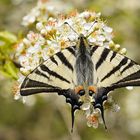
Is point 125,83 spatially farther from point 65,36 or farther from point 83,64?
point 65,36

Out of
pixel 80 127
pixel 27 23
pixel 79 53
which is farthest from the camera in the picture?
pixel 80 127

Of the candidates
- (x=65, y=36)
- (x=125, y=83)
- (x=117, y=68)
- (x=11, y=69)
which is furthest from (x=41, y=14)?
(x=125, y=83)

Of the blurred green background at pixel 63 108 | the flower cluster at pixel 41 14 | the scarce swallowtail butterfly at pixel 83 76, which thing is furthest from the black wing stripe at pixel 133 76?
the blurred green background at pixel 63 108

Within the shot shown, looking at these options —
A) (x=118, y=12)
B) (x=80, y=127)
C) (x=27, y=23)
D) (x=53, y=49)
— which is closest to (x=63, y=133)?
(x=80, y=127)

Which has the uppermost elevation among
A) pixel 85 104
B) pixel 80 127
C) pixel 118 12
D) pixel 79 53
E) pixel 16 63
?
pixel 118 12

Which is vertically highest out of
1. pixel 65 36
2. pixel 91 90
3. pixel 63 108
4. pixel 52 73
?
pixel 63 108

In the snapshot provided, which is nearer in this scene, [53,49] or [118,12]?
[53,49]

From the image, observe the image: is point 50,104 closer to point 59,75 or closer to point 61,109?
point 61,109
